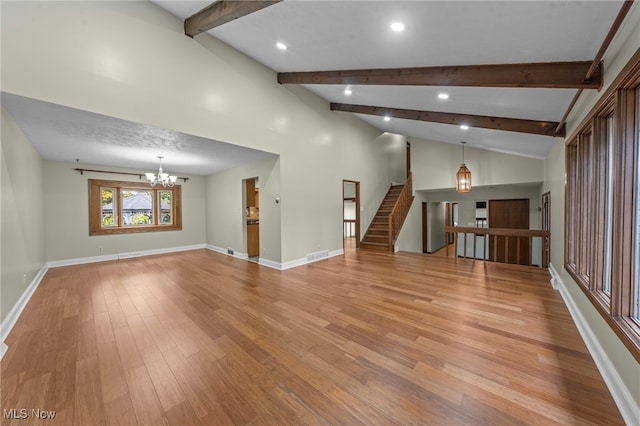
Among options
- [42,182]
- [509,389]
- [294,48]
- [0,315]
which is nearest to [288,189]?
[294,48]

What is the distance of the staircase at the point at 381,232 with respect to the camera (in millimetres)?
7150

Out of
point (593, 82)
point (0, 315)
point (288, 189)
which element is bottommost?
point (0, 315)

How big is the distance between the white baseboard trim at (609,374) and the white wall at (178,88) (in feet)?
14.5

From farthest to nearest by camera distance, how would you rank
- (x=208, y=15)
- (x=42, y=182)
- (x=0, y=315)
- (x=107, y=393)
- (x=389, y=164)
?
(x=389, y=164) < (x=42, y=182) < (x=208, y=15) < (x=0, y=315) < (x=107, y=393)

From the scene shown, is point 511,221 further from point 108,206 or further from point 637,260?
point 108,206

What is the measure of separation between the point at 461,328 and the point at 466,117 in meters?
3.82

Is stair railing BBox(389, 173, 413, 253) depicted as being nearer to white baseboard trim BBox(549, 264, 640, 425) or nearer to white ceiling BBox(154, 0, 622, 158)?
white ceiling BBox(154, 0, 622, 158)

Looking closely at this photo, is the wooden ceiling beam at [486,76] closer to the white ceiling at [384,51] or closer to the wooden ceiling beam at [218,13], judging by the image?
the white ceiling at [384,51]

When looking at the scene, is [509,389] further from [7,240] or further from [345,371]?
[7,240]

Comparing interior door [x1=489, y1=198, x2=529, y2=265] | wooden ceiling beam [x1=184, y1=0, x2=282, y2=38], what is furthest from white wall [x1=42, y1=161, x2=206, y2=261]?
interior door [x1=489, y1=198, x2=529, y2=265]

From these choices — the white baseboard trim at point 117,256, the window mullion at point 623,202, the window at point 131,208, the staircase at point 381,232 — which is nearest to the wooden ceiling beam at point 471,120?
the window mullion at point 623,202

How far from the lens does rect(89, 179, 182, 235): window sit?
6062 millimetres

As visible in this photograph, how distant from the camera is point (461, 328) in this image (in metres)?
2.57

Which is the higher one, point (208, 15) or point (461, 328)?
point (208, 15)
